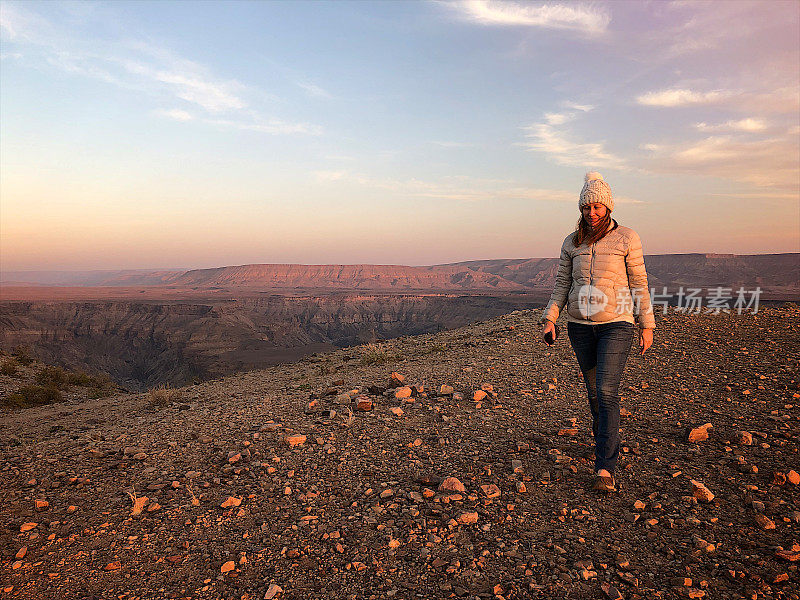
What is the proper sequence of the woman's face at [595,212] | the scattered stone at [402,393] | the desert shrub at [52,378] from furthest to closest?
the desert shrub at [52,378]
the scattered stone at [402,393]
the woman's face at [595,212]

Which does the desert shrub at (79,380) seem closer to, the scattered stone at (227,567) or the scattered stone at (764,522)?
the scattered stone at (227,567)

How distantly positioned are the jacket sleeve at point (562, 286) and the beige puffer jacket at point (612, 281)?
140mm

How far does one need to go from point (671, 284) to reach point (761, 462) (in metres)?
116

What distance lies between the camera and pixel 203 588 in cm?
237

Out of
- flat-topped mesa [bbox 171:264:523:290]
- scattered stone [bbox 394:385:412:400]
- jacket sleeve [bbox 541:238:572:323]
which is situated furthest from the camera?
flat-topped mesa [bbox 171:264:523:290]

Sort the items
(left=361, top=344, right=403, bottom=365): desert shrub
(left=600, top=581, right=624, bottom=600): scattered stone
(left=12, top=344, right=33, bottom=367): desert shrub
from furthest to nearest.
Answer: (left=12, top=344, right=33, bottom=367): desert shrub < (left=361, top=344, right=403, bottom=365): desert shrub < (left=600, top=581, right=624, bottom=600): scattered stone

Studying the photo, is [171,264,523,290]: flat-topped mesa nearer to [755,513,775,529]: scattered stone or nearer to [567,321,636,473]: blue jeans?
[567,321,636,473]: blue jeans

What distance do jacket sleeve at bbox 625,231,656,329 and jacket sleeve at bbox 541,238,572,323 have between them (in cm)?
41

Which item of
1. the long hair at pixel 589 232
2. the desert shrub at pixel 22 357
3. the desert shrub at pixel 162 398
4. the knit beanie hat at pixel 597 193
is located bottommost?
the desert shrub at pixel 22 357

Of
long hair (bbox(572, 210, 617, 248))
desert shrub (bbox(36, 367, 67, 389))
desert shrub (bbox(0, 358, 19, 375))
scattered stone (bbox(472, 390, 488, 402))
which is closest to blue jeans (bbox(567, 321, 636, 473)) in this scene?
long hair (bbox(572, 210, 617, 248))

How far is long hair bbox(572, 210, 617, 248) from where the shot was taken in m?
3.24

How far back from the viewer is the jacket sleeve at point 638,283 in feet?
10.4

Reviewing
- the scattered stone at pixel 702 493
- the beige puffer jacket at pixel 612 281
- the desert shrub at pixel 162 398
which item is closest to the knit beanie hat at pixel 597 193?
the beige puffer jacket at pixel 612 281

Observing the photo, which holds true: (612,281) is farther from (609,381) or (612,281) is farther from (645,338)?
(609,381)
